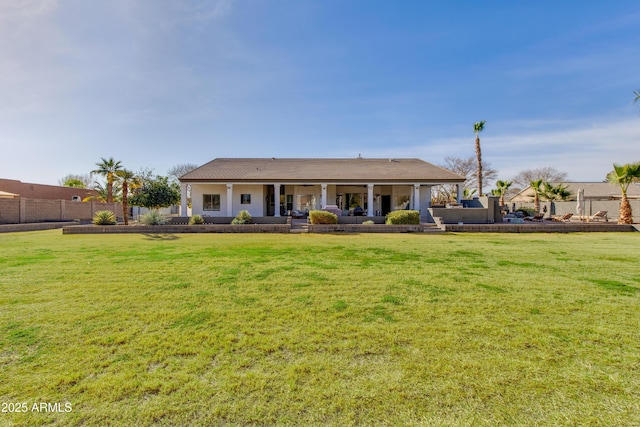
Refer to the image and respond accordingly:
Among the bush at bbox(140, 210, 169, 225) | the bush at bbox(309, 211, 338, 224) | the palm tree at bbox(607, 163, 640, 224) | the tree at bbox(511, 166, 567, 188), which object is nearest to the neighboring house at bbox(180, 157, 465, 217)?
the bush at bbox(309, 211, 338, 224)

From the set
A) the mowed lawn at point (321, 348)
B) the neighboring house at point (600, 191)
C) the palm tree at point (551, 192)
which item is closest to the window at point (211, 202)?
the mowed lawn at point (321, 348)

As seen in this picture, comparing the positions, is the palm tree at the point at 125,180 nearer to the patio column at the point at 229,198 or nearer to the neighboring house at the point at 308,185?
the neighboring house at the point at 308,185

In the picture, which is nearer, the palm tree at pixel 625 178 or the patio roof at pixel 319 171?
the palm tree at pixel 625 178

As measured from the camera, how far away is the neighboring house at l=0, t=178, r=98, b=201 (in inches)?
1375

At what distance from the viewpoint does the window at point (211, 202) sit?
2288cm

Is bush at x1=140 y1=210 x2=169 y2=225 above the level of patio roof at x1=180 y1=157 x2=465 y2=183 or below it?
below

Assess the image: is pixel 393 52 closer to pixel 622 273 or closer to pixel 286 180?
pixel 286 180

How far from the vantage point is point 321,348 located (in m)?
2.97

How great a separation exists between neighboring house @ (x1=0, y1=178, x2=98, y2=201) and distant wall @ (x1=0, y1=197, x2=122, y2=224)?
14796mm

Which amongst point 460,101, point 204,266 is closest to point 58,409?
point 204,266

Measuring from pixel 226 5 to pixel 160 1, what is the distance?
263 cm

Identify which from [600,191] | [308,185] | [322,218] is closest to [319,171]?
[308,185]

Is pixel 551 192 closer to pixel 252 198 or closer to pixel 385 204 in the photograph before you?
pixel 385 204

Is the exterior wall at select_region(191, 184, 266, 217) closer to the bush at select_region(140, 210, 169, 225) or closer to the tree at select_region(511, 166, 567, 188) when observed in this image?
the bush at select_region(140, 210, 169, 225)
